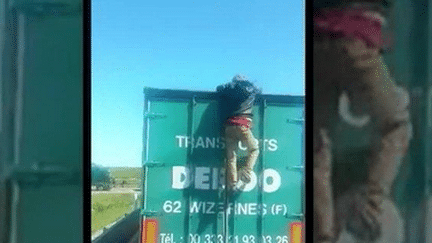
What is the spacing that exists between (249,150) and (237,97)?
0.87 feet

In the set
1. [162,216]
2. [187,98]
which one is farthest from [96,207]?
[187,98]

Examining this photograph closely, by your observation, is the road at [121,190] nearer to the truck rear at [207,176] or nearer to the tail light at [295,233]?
the truck rear at [207,176]

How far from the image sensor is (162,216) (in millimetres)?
2580

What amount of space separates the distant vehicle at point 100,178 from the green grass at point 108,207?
39mm

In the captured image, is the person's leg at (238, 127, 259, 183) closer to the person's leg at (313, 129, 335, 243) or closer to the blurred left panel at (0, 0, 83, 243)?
the person's leg at (313, 129, 335, 243)

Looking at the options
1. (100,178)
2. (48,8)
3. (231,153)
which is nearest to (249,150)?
(231,153)

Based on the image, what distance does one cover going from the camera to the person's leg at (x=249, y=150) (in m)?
Result: 2.36

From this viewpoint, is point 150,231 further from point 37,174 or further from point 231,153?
point 37,174

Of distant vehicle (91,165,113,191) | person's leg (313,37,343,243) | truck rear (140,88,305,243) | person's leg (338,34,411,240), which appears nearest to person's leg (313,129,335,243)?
person's leg (313,37,343,243)

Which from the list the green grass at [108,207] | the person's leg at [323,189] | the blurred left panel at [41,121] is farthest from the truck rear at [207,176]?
the blurred left panel at [41,121]

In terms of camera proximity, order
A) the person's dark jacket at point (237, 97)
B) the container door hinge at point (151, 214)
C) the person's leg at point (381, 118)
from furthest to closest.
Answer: the container door hinge at point (151, 214) → the person's dark jacket at point (237, 97) → the person's leg at point (381, 118)

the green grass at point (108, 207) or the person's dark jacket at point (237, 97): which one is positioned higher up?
the person's dark jacket at point (237, 97)

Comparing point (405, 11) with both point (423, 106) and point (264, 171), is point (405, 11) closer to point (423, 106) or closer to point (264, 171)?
point (423, 106)

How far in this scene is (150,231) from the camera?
2576mm
